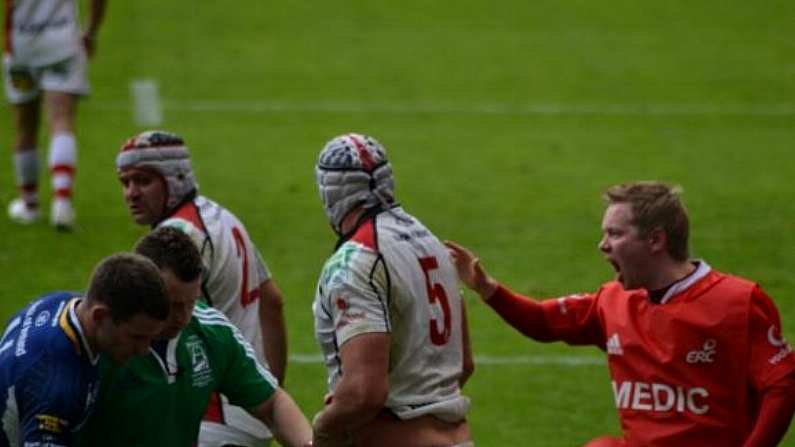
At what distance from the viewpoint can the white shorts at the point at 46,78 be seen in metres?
Answer: 14.0

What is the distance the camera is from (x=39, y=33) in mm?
14047

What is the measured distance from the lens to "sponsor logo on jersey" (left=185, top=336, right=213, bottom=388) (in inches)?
243

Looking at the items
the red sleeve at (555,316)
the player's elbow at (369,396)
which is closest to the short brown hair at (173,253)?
the player's elbow at (369,396)

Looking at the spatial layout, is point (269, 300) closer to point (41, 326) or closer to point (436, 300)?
point (436, 300)

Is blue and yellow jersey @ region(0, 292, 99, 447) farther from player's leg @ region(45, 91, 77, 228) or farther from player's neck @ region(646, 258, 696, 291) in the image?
player's leg @ region(45, 91, 77, 228)

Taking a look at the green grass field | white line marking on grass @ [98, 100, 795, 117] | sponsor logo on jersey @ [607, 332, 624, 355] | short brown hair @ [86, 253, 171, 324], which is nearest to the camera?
short brown hair @ [86, 253, 171, 324]

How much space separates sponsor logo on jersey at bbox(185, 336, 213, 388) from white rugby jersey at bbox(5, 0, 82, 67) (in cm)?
815

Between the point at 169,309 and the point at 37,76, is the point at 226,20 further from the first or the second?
the point at 169,309

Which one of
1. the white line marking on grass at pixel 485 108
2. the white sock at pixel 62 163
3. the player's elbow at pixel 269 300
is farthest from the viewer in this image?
the white line marking on grass at pixel 485 108

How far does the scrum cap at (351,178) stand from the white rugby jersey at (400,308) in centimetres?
9

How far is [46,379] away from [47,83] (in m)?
8.76

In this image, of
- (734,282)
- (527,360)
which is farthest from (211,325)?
(527,360)

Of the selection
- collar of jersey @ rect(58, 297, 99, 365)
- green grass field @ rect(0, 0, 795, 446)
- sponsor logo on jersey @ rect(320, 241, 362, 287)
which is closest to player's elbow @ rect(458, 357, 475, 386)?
sponsor logo on jersey @ rect(320, 241, 362, 287)

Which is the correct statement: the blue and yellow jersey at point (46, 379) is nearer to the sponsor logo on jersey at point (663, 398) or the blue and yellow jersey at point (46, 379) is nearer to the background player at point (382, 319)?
the background player at point (382, 319)
